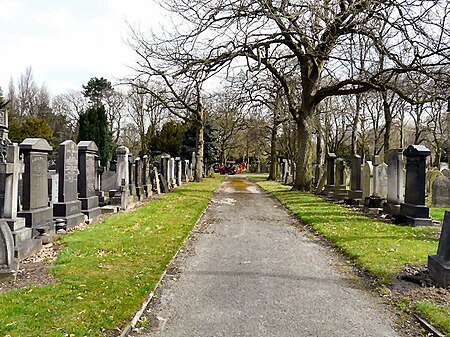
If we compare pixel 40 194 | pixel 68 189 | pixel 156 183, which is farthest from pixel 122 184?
pixel 156 183

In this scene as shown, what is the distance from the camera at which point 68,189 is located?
35.8 ft

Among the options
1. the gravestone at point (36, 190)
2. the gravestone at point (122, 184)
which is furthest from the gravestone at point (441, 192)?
the gravestone at point (36, 190)

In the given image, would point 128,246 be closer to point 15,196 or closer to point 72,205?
point 15,196

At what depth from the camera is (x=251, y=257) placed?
7.62m

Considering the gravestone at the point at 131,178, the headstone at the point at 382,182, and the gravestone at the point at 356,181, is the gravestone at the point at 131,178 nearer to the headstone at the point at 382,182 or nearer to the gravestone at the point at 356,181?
the gravestone at the point at 356,181

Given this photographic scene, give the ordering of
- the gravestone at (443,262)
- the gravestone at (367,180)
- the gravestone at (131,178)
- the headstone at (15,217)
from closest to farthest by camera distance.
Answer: the gravestone at (443,262), the headstone at (15,217), the gravestone at (367,180), the gravestone at (131,178)

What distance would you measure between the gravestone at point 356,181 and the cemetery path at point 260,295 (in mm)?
8093

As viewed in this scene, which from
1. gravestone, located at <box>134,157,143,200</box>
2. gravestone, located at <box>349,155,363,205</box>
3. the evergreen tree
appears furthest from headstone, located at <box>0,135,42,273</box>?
the evergreen tree

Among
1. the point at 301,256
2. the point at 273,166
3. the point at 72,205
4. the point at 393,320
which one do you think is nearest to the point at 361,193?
the point at 301,256

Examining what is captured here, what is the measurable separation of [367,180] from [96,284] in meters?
12.7

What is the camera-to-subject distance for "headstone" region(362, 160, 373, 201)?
1577 centimetres

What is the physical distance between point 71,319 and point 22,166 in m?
5.54

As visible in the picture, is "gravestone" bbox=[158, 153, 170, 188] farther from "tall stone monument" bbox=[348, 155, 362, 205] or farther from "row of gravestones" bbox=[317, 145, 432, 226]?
"tall stone monument" bbox=[348, 155, 362, 205]

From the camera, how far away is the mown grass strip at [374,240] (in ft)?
22.7
